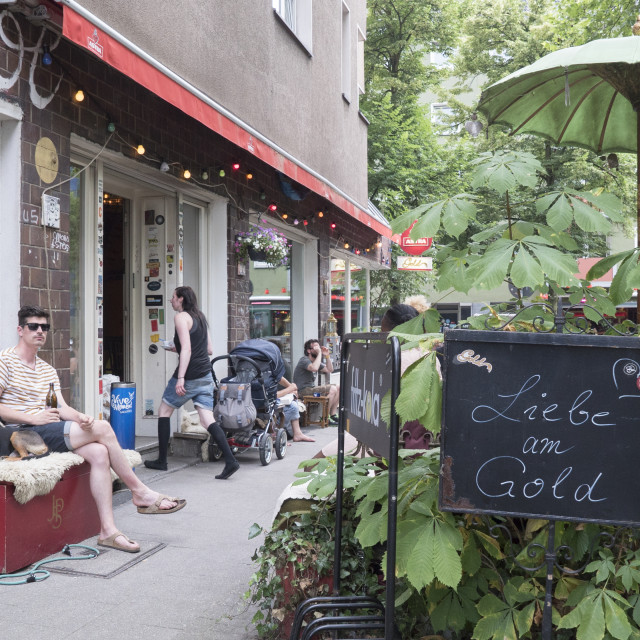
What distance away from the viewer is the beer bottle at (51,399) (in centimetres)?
489

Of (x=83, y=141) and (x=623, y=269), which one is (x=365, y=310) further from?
(x=623, y=269)

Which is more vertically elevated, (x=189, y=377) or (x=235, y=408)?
(x=189, y=377)

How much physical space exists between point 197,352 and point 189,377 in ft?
0.85

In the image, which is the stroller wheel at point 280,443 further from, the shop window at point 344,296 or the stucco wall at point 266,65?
the shop window at point 344,296

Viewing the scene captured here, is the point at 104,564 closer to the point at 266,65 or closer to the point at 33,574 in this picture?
the point at 33,574

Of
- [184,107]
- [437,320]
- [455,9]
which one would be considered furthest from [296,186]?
[455,9]

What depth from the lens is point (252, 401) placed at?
780 centimetres

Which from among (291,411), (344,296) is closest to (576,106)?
(291,411)

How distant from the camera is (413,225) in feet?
8.77

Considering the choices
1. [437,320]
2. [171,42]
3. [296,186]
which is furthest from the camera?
[296,186]

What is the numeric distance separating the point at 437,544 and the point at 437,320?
3.13 ft

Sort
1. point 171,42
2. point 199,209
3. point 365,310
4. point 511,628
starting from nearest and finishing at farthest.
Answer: point 511,628
point 171,42
point 199,209
point 365,310

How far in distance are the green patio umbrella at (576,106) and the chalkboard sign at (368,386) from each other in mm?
1285

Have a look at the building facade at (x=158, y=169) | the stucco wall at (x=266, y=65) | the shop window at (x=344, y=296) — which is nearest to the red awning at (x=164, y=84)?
the building facade at (x=158, y=169)
